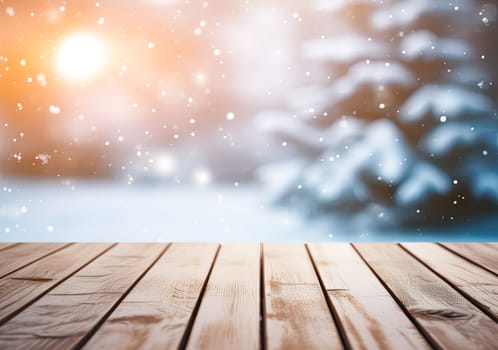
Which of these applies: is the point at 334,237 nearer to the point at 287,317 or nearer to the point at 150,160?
the point at 150,160

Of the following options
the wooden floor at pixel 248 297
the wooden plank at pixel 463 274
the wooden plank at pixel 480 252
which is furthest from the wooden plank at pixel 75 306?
the wooden plank at pixel 480 252

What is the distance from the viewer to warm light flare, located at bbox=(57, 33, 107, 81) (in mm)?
2133

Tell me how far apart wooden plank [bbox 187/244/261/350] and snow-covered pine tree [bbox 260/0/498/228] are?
2.34 ft

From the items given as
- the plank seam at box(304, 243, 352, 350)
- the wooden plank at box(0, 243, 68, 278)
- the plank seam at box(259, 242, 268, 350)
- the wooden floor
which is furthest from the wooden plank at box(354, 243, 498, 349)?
the wooden plank at box(0, 243, 68, 278)

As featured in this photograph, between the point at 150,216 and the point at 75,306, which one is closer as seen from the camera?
the point at 75,306

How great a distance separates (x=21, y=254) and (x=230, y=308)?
0.93 metres

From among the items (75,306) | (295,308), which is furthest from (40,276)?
(295,308)

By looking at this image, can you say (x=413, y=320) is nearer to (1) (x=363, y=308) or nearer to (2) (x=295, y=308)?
(1) (x=363, y=308)

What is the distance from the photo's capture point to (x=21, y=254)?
1712 millimetres

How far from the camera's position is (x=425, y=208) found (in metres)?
2.13

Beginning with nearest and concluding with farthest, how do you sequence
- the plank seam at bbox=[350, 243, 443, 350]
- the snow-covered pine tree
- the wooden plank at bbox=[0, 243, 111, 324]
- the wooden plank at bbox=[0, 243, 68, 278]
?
the plank seam at bbox=[350, 243, 443, 350], the wooden plank at bbox=[0, 243, 111, 324], the wooden plank at bbox=[0, 243, 68, 278], the snow-covered pine tree

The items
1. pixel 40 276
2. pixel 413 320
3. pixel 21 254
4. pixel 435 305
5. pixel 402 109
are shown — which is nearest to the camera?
pixel 413 320

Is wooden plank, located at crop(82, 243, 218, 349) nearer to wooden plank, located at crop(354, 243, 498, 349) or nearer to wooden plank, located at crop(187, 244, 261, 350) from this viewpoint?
wooden plank, located at crop(187, 244, 261, 350)

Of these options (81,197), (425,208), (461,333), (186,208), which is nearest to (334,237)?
(425,208)
